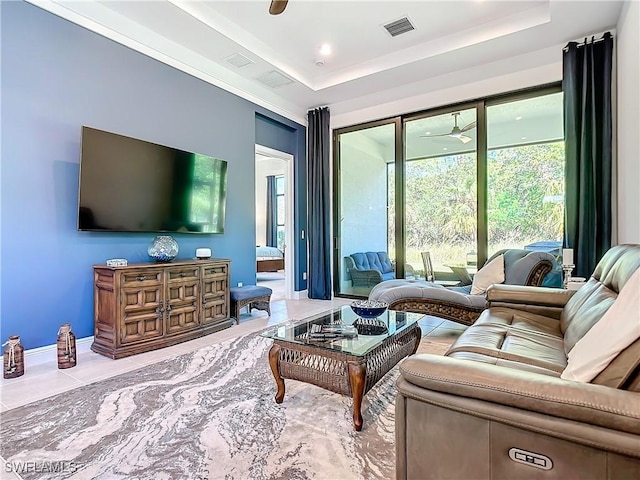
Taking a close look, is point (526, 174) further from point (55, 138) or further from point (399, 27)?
point (55, 138)

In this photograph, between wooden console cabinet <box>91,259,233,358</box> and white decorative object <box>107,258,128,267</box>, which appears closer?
wooden console cabinet <box>91,259,233,358</box>

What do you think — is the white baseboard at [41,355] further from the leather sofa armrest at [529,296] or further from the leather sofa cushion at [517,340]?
the leather sofa armrest at [529,296]

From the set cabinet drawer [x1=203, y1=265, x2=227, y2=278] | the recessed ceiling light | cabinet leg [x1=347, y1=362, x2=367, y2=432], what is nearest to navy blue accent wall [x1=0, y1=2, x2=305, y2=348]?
cabinet drawer [x1=203, y1=265, x2=227, y2=278]

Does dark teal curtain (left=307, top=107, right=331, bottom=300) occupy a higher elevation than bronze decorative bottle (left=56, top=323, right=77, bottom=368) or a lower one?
higher

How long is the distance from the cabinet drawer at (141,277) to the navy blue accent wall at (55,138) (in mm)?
488

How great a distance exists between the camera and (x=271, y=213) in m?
10.9

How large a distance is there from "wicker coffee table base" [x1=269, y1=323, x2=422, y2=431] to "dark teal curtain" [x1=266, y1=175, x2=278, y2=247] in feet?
29.3

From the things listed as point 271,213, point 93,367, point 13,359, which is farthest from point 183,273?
point 271,213

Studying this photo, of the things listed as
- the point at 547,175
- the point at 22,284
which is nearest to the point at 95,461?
the point at 22,284

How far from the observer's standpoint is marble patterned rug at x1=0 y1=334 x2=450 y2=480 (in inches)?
59.7

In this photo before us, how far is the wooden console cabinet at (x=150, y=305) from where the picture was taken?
116 inches

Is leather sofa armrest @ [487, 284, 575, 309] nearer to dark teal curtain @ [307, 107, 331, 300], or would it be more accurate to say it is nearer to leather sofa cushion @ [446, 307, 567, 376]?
leather sofa cushion @ [446, 307, 567, 376]

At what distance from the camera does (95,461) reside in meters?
1.57

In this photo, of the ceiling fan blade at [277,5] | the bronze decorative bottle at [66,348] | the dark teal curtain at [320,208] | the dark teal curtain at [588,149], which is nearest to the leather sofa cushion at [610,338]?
the ceiling fan blade at [277,5]
